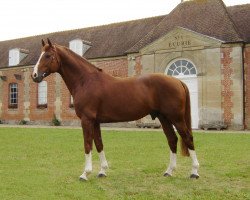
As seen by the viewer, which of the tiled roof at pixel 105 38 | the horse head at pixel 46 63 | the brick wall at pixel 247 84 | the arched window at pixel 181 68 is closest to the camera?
the horse head at pixel 46 63

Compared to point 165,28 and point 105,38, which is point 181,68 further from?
point 105,38

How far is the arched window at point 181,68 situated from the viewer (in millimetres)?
21453

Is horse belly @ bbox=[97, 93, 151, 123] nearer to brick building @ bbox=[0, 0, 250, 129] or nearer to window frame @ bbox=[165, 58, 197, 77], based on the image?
brick building @ bbox=[0, 0, 250, 129]

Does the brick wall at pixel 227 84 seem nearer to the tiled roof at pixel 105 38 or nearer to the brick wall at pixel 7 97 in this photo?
the tiled roof at pixel 105 38

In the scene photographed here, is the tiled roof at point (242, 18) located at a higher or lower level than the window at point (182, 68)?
higher

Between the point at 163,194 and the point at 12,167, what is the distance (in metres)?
3.56

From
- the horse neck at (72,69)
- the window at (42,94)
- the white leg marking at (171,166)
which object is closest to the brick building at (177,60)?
the window at (42,94)

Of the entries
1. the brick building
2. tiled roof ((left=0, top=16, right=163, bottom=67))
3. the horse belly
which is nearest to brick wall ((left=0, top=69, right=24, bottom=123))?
the brick building

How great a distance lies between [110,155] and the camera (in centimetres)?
913

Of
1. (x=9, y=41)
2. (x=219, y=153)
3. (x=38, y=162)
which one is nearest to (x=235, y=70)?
(x=219, y=153)

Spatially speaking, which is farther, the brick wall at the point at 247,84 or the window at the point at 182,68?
the window at the point at 182,68

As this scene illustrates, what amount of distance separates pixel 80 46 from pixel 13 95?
7.83 m

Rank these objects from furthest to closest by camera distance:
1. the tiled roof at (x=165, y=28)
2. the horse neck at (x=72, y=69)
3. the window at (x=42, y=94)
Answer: the window at (x=42, y=94)
the tiled roof at (x=165, y=28)
the horse neck at (x=72, y=69)

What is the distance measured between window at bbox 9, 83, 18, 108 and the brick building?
0.05 metres
